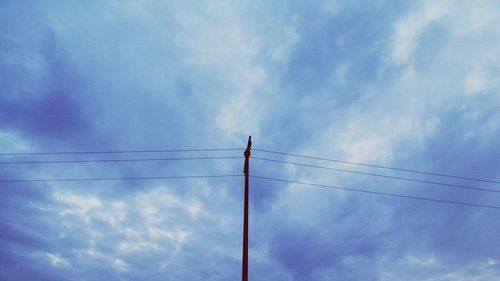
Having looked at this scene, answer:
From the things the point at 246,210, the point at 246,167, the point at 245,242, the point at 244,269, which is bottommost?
the point at 244,269

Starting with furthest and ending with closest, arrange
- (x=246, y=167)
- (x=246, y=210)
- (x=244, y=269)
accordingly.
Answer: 1. (x=246, y=167)
2. (x=246, y=210)
3. (x=244, y=269)

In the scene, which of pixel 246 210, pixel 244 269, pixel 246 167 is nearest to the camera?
pixel 244 269

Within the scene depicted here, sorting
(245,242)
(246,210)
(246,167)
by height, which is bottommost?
(245,242)

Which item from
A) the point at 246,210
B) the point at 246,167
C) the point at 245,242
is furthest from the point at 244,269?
the point at 246,167

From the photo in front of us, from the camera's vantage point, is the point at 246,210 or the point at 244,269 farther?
the point at 246,210

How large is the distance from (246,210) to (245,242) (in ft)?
4.80

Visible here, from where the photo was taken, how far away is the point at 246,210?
15.3 metres

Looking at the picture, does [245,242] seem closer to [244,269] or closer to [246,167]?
[244,269]

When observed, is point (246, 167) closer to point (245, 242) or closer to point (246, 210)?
point (246, 210)

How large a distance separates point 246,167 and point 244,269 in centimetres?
515

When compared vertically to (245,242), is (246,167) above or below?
above

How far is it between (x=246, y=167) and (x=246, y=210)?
102 inches

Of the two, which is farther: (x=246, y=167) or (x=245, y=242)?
(x=246, y=167)

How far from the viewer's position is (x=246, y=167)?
56.0ft
